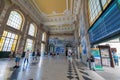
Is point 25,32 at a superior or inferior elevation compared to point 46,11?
inferior

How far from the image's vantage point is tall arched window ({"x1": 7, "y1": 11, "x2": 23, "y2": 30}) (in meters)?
8.58

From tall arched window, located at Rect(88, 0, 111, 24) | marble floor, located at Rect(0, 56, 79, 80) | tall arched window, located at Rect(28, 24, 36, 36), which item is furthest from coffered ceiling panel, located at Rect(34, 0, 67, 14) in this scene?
marble floor, located at Rect(0, 56, 79, 80)

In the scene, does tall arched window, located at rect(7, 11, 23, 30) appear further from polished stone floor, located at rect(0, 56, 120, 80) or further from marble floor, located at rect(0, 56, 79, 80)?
polished stone floor, located at rect(0, 56, 120, 80)

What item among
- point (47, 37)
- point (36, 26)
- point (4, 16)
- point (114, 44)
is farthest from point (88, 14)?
point (47, 37)

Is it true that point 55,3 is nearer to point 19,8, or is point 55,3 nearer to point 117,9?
point 19,8

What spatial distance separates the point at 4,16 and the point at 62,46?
15721 mm

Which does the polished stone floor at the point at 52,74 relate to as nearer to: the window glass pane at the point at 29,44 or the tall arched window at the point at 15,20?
the tall arched window at the point at 15,20

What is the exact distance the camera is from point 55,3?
10039 mm

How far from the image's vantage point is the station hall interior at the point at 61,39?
9.25 feet

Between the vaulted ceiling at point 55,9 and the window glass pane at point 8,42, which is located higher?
the vaulted ceiling at point 55,9

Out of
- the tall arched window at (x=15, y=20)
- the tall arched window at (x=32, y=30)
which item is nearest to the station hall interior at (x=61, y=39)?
the tall arched window at (x=15, y=20)

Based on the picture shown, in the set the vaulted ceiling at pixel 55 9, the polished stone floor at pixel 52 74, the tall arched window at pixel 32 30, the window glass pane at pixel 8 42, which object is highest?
the vaulted ceiling at pixel 55 9

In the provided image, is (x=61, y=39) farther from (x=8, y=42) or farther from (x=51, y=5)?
(x=8, y=42)

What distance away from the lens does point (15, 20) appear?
927 cm
